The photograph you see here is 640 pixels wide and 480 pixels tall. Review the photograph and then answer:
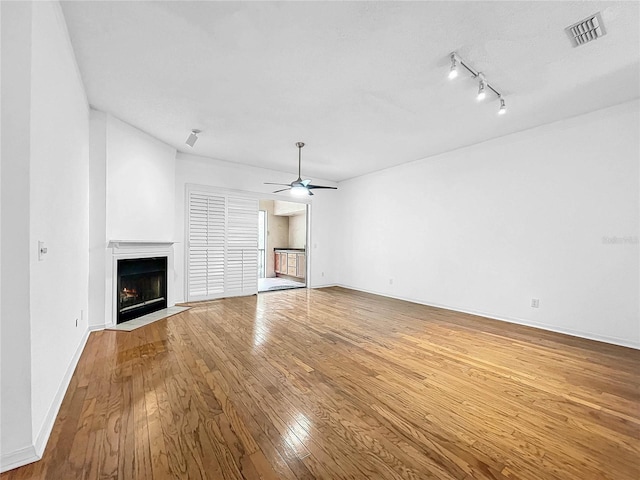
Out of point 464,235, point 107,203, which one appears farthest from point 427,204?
point 107,203

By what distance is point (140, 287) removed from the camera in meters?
4.35

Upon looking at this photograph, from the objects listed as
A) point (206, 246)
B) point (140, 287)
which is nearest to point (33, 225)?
point (140, 287)

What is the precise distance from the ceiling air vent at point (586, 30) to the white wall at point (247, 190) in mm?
5272

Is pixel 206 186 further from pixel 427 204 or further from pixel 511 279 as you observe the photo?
pixel 511 279

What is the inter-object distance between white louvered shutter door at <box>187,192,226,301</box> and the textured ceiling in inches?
64.3

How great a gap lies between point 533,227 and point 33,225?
5411mm

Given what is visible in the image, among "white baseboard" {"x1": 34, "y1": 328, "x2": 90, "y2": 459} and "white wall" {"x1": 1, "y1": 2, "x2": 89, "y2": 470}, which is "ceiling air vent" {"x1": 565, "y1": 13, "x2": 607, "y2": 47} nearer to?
"white wall" {"x1": 1, "y1": 2, "x2": 89, "y2": 470}

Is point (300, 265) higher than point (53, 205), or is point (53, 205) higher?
point (53, 205)

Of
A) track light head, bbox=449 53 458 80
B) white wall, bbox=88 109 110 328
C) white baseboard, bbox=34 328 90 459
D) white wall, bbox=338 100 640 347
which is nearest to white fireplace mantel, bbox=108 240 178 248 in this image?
white wall, bbox=88 109 110 328

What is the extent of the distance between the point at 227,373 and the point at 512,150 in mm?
4977

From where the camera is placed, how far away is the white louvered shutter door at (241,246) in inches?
230

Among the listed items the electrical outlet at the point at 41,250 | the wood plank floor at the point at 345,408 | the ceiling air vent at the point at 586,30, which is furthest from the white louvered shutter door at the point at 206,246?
the ceiling air vent at the point at 586,30

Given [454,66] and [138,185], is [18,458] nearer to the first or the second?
[138,185]

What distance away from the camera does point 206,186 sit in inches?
216
